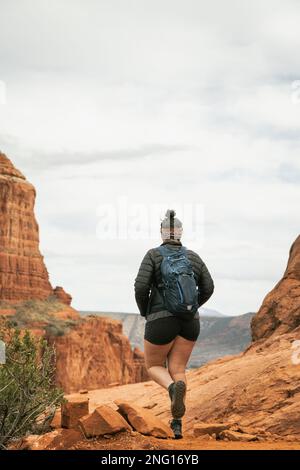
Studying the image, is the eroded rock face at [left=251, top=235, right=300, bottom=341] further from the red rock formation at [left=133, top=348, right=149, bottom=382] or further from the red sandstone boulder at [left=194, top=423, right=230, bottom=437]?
the red rock formation at [left=133, top=348, right=149, bottom=382]

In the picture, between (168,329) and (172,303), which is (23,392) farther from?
(172,303)

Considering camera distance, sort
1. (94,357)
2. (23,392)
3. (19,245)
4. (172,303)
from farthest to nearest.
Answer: (19,245)
(94,357)
(23,392)
(172,303)

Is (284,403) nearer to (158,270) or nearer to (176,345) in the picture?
(176,345)

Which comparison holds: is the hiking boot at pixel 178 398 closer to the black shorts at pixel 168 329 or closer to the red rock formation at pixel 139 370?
the black shorts at pixel 168 329

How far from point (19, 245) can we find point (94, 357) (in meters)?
19.3

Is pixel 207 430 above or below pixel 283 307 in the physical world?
below

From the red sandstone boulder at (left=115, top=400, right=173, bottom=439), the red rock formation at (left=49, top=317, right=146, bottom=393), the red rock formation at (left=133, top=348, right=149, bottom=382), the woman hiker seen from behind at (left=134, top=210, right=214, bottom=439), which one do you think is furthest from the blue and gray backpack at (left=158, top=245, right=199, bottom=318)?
the red rock formation at (left=133, top=348, right=149, bottom=382)

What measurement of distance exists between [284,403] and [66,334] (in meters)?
71.1

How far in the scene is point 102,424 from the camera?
778 cm

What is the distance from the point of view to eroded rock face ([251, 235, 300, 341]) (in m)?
15.0

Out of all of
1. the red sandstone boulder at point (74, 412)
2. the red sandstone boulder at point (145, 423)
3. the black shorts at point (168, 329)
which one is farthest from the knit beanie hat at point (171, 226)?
the red sandstone boulder at point (74, 412)

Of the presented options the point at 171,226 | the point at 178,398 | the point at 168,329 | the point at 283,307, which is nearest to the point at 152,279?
the point at 168,329

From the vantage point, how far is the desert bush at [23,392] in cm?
1027
